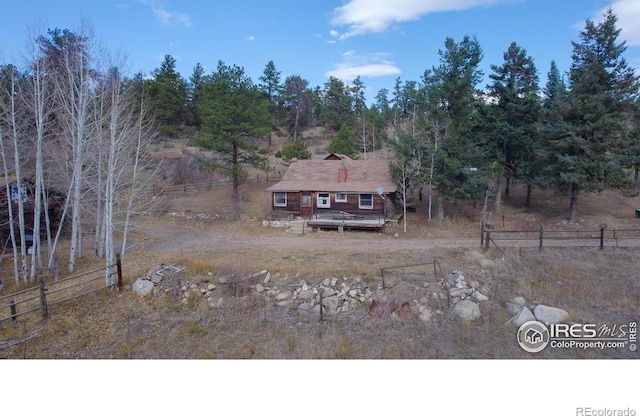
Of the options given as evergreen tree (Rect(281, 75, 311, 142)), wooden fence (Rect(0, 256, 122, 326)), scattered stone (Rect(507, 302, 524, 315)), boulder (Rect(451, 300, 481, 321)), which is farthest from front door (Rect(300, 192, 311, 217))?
evergreen tree (Rect(281, 75, 311, 142))

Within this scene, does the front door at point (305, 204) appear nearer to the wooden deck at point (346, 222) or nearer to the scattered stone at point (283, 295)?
the wooden deck at point (346, 222)

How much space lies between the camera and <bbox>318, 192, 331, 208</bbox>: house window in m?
23.7

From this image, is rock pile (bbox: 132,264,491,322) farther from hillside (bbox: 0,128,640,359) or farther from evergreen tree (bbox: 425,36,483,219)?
evergreen tree (bbox: 425,36,483,219)

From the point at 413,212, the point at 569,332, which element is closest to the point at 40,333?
the point at 569,332

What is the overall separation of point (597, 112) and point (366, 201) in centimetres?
1404

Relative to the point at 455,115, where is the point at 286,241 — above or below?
below

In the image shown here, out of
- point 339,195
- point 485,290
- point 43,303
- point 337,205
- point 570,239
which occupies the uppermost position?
point 339,195

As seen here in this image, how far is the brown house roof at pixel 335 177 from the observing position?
2353 cm

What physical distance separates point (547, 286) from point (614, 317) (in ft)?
6.69

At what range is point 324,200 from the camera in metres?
23.9

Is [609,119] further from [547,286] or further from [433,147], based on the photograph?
[547,286]

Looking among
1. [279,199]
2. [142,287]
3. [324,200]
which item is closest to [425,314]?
[142,287]

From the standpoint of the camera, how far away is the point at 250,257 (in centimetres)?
1529

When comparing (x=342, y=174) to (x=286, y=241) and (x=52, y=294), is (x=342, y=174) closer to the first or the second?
(x=286, y=241)
